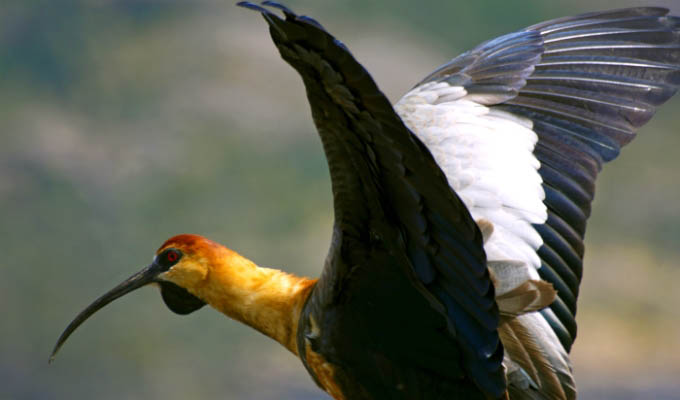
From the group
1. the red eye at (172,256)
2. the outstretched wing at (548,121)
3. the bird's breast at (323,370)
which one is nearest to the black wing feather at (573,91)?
the outstretched wing at (548,121)

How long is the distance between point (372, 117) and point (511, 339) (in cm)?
88

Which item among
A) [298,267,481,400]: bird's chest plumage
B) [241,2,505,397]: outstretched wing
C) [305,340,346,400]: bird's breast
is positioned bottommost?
[305,340,346,400]: bird's breast

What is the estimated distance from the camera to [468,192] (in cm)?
233

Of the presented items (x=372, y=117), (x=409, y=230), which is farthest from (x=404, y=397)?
(x=372, y=117)

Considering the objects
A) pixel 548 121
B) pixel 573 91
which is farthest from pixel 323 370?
pixel 573 91

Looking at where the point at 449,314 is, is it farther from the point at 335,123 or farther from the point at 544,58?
the point at 544,58

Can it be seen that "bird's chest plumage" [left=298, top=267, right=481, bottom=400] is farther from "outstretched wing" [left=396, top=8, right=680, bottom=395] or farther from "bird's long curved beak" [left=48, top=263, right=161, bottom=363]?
"bird's long curved beak" [left=48, top=263, right=161, bottom=363]

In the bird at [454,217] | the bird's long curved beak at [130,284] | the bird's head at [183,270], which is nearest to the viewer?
the bird at [454,217]

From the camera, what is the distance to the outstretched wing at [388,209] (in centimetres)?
150

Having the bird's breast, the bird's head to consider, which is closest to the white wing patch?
the bird's breast

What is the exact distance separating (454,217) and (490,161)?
771mm

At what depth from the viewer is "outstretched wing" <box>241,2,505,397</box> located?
1.50 meters

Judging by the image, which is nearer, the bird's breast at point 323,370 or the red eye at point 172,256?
the bird's breast at point 323,370

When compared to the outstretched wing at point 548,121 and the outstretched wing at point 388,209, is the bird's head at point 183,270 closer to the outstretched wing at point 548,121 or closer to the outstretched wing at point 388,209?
the outstretched wing at point 388,209
